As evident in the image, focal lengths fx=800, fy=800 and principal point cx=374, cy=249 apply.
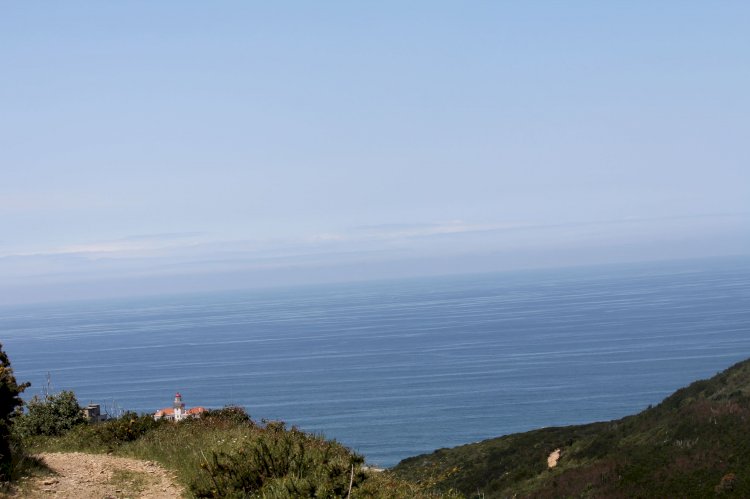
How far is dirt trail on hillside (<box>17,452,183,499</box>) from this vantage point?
11.3 metres

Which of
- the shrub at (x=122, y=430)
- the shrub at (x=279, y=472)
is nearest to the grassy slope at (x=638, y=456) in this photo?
the shrub at (x=122, y=430)

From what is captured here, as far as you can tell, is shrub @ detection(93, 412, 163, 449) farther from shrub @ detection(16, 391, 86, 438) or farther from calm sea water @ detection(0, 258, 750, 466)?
calm sea water @ detection(0, 258, 750, 466)

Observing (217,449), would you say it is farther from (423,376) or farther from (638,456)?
(423,376)

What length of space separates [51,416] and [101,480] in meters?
9.42

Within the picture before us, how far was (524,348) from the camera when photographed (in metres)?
167

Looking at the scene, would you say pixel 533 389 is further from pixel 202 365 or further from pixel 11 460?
pixel 11 460

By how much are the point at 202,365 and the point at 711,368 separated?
94.4m

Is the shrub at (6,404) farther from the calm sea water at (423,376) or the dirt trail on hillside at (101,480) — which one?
the calm sea water at (423,376)

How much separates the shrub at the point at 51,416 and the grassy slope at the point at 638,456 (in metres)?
20.4

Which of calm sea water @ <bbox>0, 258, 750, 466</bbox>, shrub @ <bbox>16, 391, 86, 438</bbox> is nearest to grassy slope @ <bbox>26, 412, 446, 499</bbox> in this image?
shrub @ <bbox>16, 391, 86, 438</bbox>

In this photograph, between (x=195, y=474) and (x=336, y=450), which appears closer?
(x=195, y=474)

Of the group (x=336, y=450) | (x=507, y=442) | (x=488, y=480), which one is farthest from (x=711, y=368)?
(x=336, y=450)

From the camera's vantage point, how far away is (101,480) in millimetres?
12086

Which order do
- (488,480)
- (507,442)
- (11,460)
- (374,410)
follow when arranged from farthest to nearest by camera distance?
(374,410)
(507,442)
(488,480)
(11,460)
